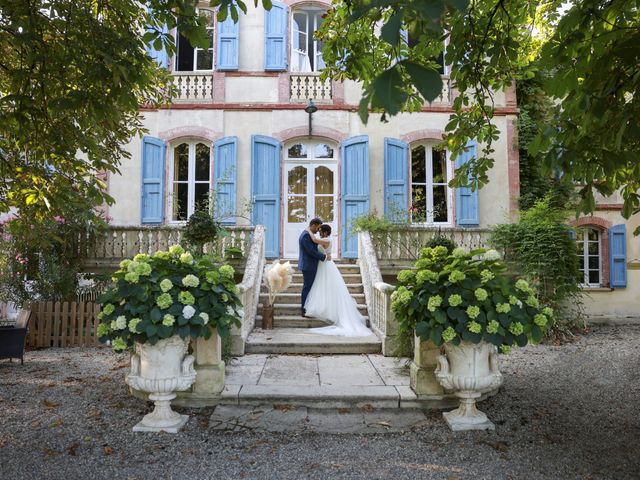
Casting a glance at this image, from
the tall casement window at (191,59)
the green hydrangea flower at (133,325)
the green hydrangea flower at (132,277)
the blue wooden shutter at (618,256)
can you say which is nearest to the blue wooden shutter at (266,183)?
the tall casement window at (191,59)

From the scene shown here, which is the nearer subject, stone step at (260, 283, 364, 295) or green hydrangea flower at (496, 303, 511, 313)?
green hydrangea flower at (496, 303, 511, 313)

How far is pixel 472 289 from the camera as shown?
379 centimetres

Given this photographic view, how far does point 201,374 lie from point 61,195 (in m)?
2.05

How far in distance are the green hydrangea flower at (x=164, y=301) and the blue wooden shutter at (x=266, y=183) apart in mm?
6396

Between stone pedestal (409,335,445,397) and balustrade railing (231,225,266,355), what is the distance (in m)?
2.10

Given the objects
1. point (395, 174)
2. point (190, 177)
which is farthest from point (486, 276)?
point (190, 177)

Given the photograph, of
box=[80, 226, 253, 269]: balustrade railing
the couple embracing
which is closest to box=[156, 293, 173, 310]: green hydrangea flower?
the couple embracing

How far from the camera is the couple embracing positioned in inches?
272

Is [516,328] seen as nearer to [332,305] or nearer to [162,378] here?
[162,378]

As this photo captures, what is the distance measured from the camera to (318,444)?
361 cm

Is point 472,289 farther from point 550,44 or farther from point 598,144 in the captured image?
point 550,44

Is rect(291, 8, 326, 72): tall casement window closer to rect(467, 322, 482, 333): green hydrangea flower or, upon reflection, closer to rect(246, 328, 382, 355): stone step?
rect(246, 328, 382, 355): stone step

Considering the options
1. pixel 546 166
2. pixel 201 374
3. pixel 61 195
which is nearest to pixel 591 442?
pixel 546 166

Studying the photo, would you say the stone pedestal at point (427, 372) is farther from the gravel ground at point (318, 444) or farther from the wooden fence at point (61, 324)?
the wooden fence at point (61, 324)
